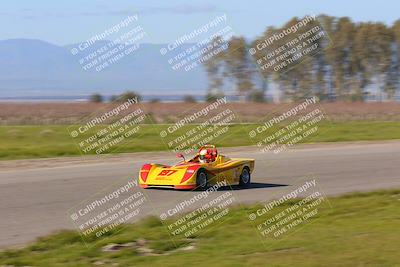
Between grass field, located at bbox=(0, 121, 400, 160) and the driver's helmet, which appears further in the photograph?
grass field, located at bbox=(0, 121, 400, 160)

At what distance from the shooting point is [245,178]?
59.3ft

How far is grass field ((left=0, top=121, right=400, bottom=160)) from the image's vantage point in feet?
89.1

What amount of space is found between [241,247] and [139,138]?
75.9 ft

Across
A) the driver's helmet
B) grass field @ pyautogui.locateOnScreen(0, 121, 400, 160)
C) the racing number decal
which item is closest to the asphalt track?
the racing number decal

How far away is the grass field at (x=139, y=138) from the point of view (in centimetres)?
2717

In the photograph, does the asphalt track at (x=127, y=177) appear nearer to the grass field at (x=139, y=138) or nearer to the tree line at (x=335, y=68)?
the grass field at (x=139, y=138)

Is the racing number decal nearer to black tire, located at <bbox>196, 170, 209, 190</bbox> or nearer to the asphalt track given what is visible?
the asphalt track

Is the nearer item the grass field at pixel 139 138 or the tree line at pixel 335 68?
the grass field at pixel 139 138

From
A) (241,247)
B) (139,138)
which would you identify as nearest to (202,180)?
(241,247)

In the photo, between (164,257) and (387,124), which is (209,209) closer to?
(164,257)

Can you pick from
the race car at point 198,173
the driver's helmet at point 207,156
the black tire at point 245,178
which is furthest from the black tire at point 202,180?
the black tire at point 245,178

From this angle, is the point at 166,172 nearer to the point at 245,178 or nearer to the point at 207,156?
the point at 207,156

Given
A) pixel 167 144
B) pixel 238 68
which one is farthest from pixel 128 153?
pixel 238 68

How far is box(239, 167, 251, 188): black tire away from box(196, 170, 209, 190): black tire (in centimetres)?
116
